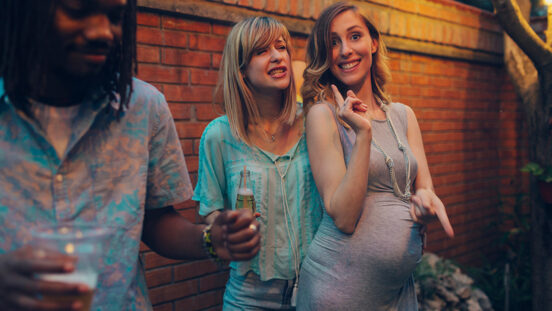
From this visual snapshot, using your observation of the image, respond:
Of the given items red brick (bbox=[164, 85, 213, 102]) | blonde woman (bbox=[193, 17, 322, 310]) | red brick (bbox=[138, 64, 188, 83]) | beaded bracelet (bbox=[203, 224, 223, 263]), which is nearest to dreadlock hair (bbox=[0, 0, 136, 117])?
beaded bracelet (bbox=[203, 224, 223, 263])

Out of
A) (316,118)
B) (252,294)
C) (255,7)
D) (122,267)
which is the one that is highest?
(255,7)

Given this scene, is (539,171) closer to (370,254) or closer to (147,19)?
(370,254)

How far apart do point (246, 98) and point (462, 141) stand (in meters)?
3.64

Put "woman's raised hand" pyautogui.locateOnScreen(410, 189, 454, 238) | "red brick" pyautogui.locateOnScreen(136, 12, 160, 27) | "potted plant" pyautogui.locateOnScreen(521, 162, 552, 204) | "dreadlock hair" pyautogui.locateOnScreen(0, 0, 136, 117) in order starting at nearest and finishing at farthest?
"dreadlock hair" pyautogui.locateOnScreen(0, 0, 136, 117) → "woman's raised hand" pyautogui.locateOnScreen(410, 189, 454, 238) → "red brick" pyautogui.locateOnScreen(136, 12, 160, 27) → "potted plant" pyautogui.locateOnScreen(521, 162, 552, 204)

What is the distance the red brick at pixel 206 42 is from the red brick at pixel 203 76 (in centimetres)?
14

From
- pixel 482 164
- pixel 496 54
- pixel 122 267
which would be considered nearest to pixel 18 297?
pixel 122 267

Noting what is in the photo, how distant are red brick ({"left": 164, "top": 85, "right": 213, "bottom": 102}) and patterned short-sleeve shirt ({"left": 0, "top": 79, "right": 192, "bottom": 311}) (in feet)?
4.74

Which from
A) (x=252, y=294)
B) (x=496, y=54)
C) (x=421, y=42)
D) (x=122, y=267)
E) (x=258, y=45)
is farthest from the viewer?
(x=496, y=54)

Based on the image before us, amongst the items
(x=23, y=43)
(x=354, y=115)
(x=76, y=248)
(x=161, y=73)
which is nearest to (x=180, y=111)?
(x=161, y=73)

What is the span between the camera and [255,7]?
3104mm

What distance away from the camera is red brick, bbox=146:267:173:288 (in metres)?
2.71

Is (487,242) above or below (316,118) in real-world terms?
below

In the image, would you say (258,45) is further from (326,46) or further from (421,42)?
(421,42)

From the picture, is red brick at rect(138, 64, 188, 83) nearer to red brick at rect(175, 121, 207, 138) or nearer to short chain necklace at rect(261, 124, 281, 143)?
red brick at rect(175, 121, 207, 138)
